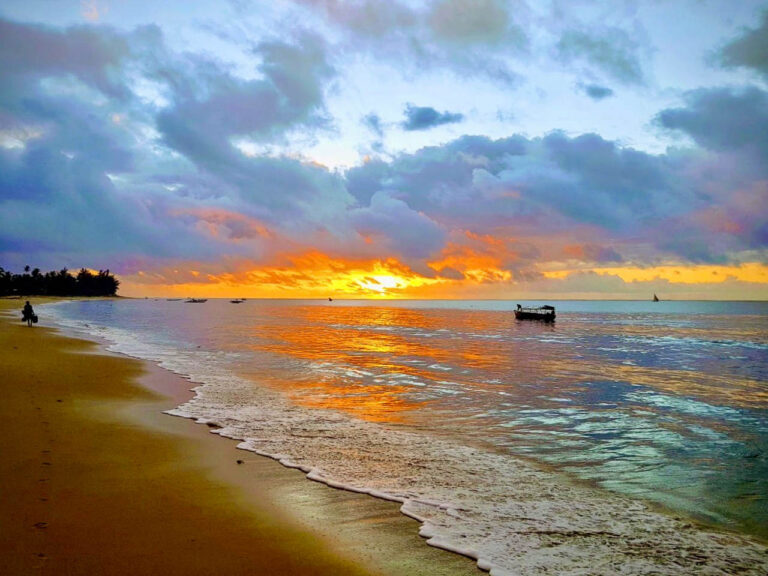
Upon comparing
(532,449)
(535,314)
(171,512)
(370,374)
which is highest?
(535,314)

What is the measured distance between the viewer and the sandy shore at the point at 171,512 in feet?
19.8

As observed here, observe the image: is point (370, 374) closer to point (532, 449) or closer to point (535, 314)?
point (532, 449)

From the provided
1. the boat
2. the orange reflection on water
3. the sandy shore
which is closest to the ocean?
the orange reflection on water

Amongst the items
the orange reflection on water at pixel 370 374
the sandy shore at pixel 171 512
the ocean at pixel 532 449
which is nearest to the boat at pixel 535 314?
the orange reflection on water at pixel 370 374

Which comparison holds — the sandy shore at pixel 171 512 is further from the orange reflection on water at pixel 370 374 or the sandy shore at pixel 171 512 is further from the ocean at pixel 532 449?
the orange reflection on water at pixel 370 374

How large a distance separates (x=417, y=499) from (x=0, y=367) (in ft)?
70.8

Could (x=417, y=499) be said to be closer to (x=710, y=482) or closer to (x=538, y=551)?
(x=538, y=551)

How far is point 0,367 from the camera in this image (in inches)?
846

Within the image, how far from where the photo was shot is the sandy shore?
6.02 metres

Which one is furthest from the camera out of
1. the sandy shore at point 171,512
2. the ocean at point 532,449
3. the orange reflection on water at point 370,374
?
the orange reflection on water at point 370,374

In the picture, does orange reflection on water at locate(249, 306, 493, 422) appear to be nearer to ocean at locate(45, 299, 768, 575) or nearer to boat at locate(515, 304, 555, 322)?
ocean at locate(45, 299, 768, 575)

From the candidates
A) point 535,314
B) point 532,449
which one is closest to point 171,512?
point 532,449

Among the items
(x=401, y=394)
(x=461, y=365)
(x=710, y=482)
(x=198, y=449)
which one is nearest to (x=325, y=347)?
(x=461, y=365)

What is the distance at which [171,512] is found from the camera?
741cm
